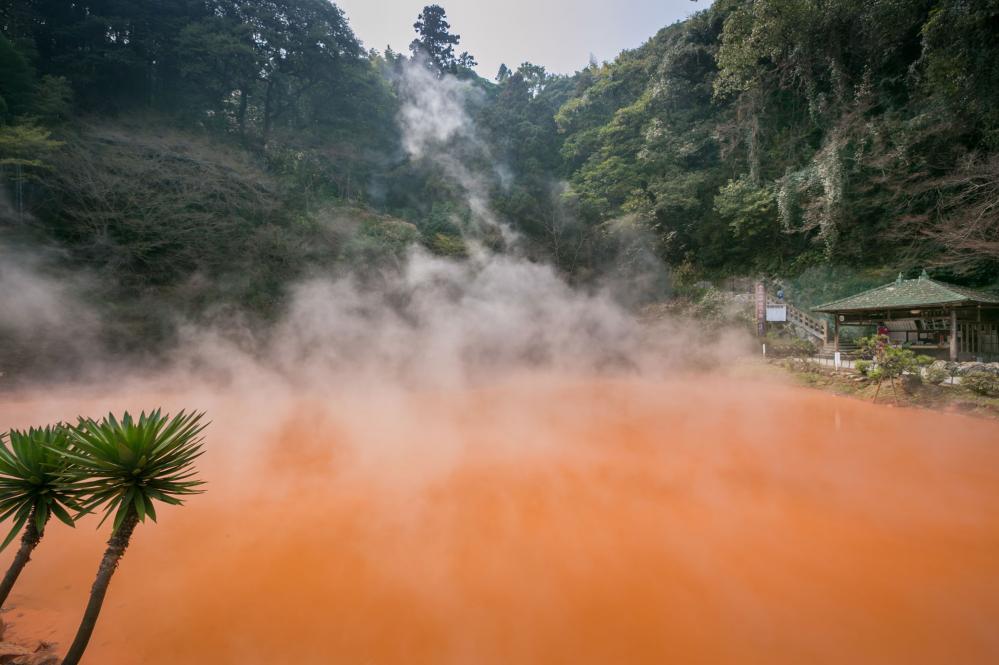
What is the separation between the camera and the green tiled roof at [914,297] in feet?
33.4

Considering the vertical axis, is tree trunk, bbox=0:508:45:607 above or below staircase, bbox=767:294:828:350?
below

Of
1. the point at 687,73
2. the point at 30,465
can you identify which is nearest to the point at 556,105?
the point at 687,73

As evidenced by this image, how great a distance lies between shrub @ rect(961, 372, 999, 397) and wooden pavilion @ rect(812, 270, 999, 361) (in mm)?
2889

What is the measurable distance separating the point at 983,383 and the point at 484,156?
71.0 ft

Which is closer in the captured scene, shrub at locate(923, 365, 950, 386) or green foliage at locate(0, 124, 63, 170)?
shrub at locate(923, 365, 950, 386)

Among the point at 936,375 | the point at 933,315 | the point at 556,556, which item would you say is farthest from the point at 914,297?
the point at 556,556

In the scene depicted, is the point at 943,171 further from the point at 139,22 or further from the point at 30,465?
the point at 139,22

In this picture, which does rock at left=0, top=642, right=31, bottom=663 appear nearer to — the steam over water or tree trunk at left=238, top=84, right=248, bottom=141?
the steam over water

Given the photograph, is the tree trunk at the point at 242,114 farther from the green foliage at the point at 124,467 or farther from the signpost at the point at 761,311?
the signpost at the point at 761,311

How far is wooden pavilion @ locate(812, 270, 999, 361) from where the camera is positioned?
10.5 metres

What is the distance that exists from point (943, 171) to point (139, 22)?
28571 mm

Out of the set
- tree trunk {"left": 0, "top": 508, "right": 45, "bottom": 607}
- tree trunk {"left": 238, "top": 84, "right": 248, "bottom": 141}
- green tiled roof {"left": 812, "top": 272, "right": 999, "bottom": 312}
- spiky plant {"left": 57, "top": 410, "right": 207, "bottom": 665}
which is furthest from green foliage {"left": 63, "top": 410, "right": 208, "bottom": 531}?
tree trunk {"left": 238, "top": 84, "right": 248, "bottom": 141}

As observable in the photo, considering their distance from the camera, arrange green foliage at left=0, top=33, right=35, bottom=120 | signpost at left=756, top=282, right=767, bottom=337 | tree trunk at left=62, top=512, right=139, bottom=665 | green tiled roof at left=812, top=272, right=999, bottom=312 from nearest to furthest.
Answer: tree trunk at left=62, top=512, right=139, bottom=665 < green tiled roof at left=812, top=272, right=999, bottom=312 < green foliage at left=0, top=33, right=35, bottom=120 < signpost at left=756, top=282, right=767, bottom=337

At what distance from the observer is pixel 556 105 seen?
28.5m
